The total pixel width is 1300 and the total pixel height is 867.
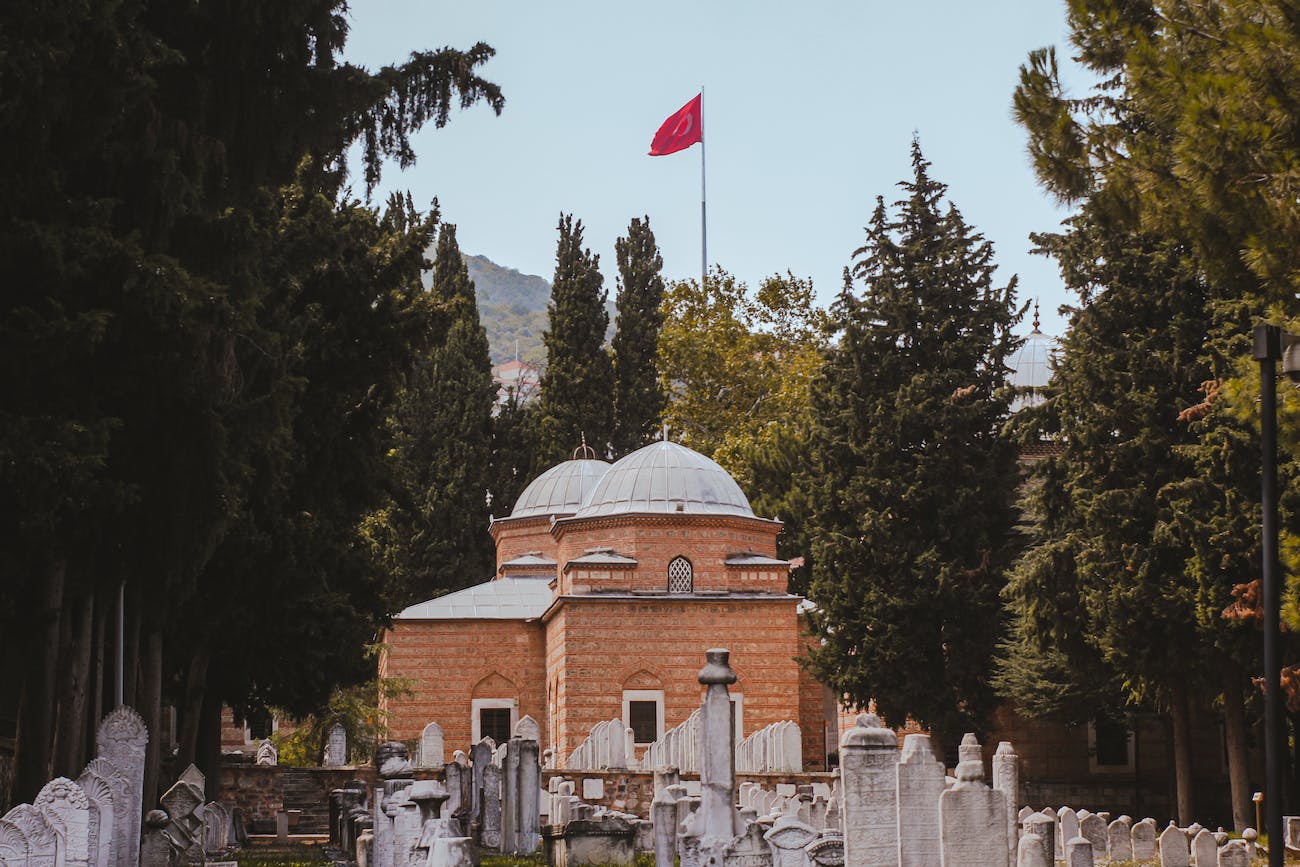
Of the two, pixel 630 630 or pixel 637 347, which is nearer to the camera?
pixel 630 630

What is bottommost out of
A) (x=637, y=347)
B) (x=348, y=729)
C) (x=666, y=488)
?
(x=348, y=729)

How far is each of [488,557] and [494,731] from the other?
911cm

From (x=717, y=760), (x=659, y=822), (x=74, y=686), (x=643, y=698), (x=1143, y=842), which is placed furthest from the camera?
(x=643, y=698)

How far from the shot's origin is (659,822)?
12898 mm

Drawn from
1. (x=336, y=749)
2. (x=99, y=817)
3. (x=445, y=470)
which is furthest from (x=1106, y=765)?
(x=99, y=817)

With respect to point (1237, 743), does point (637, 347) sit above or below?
above

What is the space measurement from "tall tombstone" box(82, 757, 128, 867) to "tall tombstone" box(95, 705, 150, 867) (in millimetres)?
43

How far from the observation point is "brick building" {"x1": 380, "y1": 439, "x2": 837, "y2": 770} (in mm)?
29891

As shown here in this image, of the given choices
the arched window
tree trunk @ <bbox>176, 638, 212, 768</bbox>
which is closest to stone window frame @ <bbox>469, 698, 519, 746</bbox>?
the arched window

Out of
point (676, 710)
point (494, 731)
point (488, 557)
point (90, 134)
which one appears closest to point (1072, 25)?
point (90, 134)

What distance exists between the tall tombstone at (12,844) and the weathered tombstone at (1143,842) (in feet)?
40.3

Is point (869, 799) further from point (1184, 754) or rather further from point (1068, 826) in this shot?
point (1184, 754)

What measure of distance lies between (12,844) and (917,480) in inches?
801

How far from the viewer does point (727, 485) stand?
1256 inches
